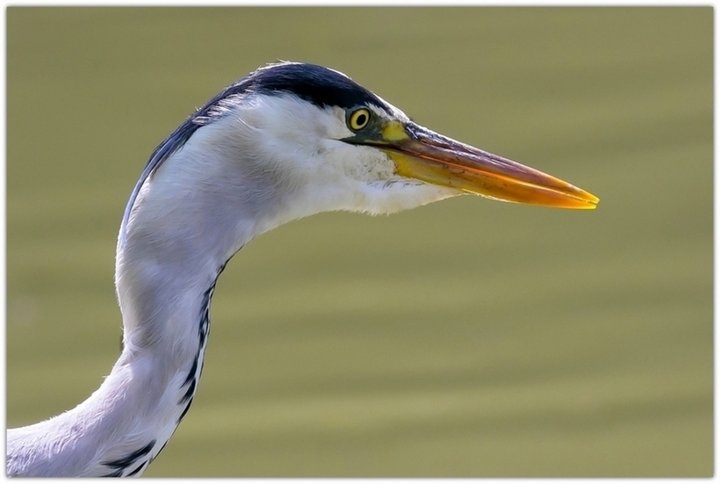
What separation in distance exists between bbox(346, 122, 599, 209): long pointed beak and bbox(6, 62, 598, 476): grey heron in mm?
33

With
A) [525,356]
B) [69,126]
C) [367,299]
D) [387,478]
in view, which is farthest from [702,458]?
[69,126]

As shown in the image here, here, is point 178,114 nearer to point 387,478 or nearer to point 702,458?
point 387,478

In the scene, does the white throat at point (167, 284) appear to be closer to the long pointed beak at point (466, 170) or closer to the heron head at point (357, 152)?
the heron head at point (357, 152)

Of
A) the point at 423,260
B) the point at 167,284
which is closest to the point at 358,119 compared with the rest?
the point at 167,284

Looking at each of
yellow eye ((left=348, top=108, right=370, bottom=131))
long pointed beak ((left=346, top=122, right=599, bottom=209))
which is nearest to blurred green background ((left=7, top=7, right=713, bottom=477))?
long pointed beak ((left=346, top=122, right=599, bottom=209))

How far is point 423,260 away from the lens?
432 centimetres

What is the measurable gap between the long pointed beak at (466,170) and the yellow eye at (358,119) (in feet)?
0.15

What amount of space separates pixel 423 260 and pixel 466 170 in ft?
7.02

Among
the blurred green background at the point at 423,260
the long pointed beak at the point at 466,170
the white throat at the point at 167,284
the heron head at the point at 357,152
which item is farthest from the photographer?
the blurred green background at the point at 423,260

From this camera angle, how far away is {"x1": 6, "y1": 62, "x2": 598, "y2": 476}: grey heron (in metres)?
1.87

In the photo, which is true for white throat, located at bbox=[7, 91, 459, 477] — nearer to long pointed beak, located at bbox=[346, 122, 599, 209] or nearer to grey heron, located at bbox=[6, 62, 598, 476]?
grey heron, located at bbox=[6, 62, 598, 476]

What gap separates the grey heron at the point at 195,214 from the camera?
187cm

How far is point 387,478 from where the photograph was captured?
355cm

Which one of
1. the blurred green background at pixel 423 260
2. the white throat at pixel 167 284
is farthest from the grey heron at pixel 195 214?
the blurred green background at pixel 423 260
